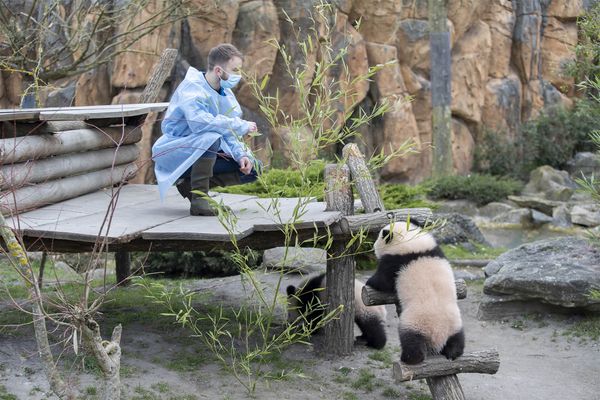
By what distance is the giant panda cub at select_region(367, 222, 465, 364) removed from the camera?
15.9ft

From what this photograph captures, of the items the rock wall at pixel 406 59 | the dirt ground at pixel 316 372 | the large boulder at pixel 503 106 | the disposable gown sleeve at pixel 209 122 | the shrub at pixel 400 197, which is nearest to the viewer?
the dirt ground at pixel 316 372

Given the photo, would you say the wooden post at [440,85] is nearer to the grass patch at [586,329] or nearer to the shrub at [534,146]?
the shrub at [534,146]

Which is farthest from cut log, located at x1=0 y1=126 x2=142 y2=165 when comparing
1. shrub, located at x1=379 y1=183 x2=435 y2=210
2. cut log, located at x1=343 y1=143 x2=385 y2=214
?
shrub, located at x1=379 y1=183 x2=435 y2=210

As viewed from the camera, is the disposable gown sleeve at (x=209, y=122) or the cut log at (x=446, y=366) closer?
the cut log at (x=446, y=366)

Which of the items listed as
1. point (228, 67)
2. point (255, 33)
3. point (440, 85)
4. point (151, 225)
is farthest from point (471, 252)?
point (440, 85)

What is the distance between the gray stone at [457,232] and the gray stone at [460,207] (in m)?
4.62

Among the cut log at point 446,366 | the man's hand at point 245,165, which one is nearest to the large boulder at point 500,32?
the man's hand at point 245,165

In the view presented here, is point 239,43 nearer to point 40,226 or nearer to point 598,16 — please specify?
point 598,16

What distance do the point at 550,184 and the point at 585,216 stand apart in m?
2.76

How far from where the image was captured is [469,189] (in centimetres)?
1614

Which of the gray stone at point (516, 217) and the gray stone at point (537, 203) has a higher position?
the gray stone at point (537, 203)

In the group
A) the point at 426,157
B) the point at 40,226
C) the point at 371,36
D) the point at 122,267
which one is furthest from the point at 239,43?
the point at 40,226

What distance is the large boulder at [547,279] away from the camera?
22.4ft

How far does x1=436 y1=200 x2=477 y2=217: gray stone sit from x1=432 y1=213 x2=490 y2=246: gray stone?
182 inches
